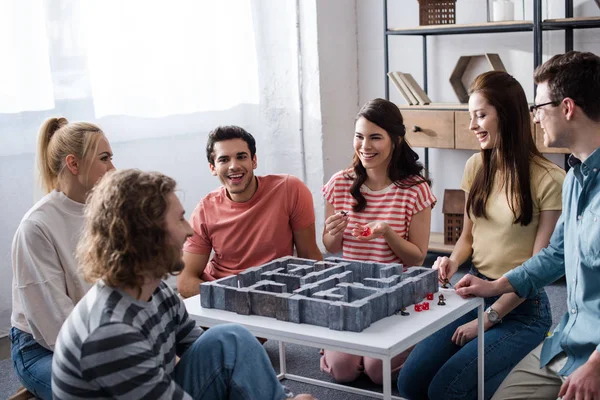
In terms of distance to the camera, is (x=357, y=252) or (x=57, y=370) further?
(x=357, y=252)

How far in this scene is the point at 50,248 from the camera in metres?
2.27

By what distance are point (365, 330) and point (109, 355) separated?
0.65m

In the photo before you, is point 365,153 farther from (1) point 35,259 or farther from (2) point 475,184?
(1) point 35,259

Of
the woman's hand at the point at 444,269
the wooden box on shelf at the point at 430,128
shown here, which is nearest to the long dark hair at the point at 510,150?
the woman's hand at the point at 444,269

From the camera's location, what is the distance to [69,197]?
2.38m

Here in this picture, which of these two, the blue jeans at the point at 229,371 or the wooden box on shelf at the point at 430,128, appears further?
the wooden box on shelf at the point at 430,128

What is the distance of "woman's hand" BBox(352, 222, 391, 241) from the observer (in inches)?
102

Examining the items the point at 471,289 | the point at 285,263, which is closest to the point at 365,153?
the point at 285,263

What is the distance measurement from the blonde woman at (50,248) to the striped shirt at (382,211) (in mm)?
877

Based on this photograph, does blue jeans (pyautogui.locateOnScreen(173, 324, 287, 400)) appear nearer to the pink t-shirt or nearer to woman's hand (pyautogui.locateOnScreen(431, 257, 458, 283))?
woman's hand (pyautogui.locateOnScreen(431, 257, 458, 283))

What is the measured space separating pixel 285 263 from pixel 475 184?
664mm

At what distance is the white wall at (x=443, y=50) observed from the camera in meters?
4.21

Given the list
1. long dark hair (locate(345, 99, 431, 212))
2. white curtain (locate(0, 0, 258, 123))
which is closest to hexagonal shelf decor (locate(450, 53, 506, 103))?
white curtain (locate(0, 0, 258, 123))

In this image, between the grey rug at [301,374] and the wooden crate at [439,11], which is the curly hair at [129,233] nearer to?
the grey rug at [301,374]
